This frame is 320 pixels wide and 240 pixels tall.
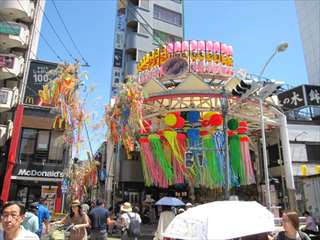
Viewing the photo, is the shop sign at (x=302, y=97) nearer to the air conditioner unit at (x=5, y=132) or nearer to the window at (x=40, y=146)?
the window at (x=40, y=146)

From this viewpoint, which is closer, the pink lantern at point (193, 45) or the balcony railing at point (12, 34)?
the balcony railing at point (12, 34)

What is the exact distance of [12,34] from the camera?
882 inches

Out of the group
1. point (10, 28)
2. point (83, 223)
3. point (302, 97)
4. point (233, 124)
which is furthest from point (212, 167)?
point (10, 28)

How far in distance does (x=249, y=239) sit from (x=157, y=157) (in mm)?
18471

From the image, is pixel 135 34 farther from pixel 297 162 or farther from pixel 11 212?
pixel 11 212

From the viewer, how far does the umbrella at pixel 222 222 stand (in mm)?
3592

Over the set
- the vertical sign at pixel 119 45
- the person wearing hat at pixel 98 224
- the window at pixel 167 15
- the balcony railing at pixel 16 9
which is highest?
the window at pixel 167 15

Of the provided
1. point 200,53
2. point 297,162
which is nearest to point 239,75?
point 200,53

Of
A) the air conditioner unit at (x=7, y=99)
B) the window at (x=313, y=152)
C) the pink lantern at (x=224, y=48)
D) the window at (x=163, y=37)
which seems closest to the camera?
the air conditioner unit at (x=7, y=99)

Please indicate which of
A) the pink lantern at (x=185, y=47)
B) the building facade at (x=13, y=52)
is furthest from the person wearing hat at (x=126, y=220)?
the pink lantern at (x=185, y=47)

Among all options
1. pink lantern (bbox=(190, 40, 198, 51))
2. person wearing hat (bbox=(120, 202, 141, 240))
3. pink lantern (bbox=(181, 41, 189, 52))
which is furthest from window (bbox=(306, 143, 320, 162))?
person wearing hat (bbox=(120, 202, 141, 240))

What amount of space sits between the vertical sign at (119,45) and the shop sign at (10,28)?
12907 mm

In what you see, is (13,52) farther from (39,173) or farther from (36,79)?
(39,173)

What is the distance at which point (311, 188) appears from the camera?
58.8 feet
